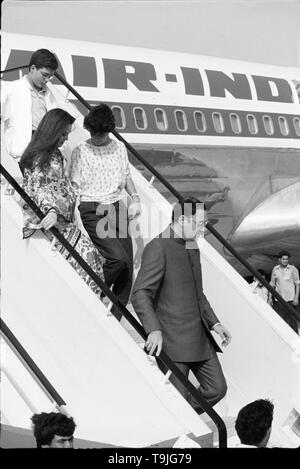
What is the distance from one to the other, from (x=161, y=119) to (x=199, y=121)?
711mm

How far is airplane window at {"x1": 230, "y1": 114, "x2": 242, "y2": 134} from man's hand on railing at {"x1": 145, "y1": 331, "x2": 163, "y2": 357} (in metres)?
8.23

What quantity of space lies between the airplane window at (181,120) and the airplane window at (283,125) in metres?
2.34

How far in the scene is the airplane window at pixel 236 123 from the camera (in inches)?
493

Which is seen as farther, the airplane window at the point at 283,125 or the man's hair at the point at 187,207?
the airplane window at the point at 283,125

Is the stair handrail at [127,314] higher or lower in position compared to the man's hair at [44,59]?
lower

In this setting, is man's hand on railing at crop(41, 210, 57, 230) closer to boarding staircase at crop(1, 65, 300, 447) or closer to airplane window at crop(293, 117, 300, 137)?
boarding staircase at crop(1, 65, 300, 447)

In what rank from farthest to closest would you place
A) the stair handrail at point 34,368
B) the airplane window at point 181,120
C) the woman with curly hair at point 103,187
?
the airplane window at point 181,120 < the woman with curly hair at point 103,187 < the stair handrail at point 34,368

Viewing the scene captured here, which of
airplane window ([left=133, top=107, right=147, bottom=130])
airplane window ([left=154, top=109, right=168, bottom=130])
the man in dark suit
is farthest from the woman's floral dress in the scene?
airplane window ([left=154, top=109, right=168, bottom=130])

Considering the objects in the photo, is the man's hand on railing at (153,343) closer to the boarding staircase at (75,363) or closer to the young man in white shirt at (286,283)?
the boarding staircase at (75,363)

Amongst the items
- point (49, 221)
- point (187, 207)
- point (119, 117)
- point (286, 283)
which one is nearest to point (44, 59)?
point (49, 221)

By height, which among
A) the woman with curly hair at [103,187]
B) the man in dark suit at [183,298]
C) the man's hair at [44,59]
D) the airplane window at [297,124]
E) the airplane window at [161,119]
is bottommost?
the man in dark suit at [183,298]

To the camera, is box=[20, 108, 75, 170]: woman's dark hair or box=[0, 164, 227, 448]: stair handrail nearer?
box=[0, 164, 227, 448]: stair handrail

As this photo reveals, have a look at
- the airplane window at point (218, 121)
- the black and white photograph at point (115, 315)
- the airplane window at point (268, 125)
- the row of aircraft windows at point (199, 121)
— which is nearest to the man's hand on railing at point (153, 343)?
the black and white photograph at point (115, 315)

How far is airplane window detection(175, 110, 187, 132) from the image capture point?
Result: 11.7 metres
